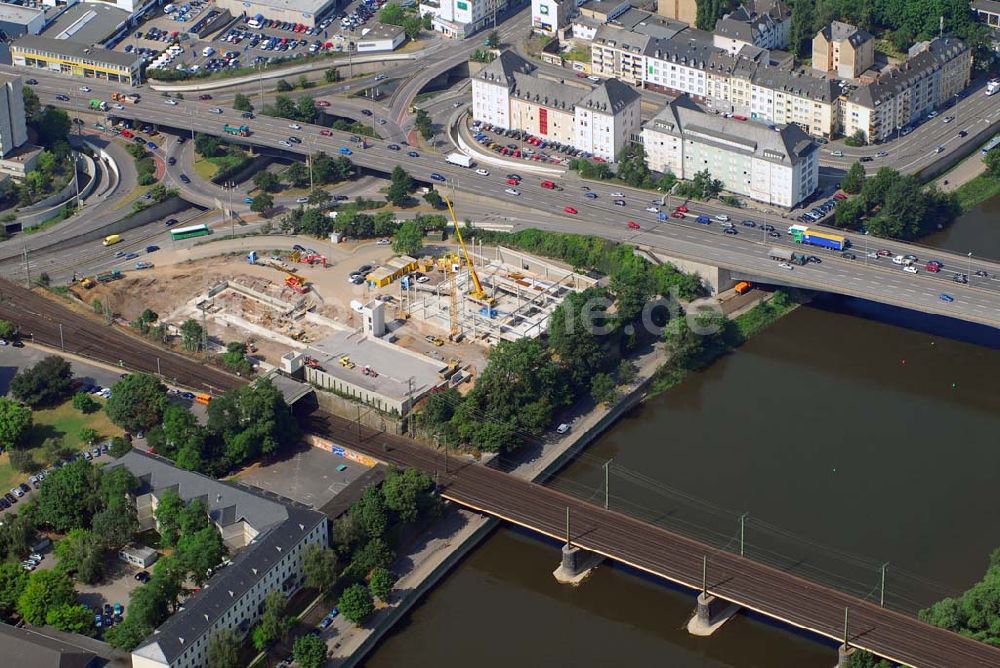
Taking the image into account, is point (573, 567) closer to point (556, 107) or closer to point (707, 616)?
point (707, 616)

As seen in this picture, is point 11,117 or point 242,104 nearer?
point 11,117

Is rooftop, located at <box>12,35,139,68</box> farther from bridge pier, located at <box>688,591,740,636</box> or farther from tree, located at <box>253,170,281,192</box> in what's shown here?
bridge pier, located at <box>688,591,740,636</box>

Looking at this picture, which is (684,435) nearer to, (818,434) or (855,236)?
(818,434)

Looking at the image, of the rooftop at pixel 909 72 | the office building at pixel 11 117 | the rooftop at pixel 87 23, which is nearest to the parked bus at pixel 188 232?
the office building at pixel 11 117

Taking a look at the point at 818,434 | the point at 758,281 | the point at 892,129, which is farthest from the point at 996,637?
the point at 892,129

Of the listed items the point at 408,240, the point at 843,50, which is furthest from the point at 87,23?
the point at 843,50

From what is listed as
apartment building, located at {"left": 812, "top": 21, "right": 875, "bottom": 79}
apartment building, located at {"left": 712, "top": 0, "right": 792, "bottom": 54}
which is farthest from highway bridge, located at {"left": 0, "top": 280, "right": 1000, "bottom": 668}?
apartment building, located at {"left": 812, "top": 21, "right": 875, "bottom": 79}
